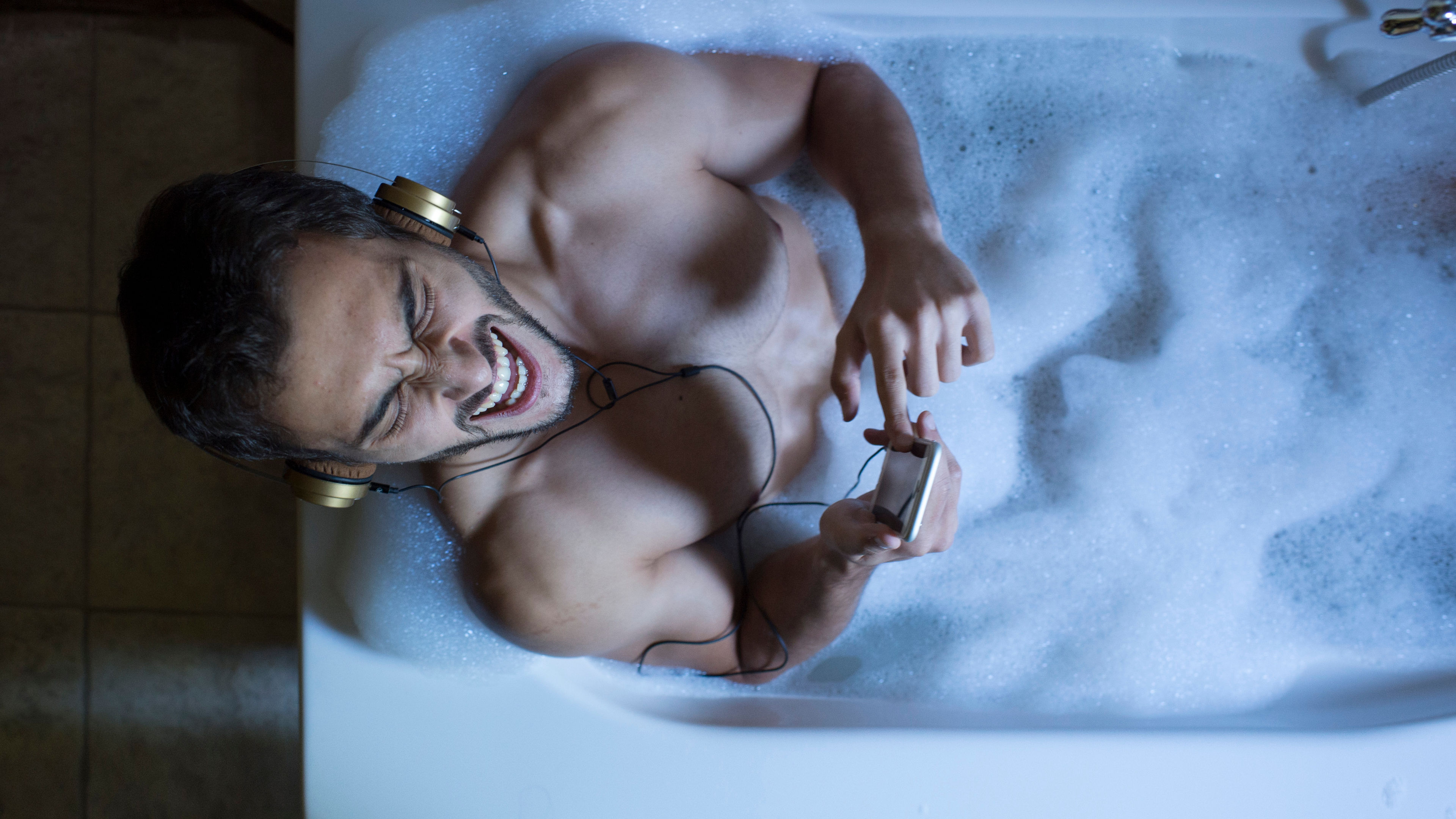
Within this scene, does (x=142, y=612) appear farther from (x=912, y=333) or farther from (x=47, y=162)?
(x=912, y=333)

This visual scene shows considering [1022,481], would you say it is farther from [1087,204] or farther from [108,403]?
[108,403]

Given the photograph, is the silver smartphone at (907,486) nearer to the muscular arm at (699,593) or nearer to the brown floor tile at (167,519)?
the muscular arm at (699,593)

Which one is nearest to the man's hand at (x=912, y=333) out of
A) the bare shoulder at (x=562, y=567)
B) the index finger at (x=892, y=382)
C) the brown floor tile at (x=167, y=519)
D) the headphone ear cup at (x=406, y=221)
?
the index finger at (x=892, y=382)

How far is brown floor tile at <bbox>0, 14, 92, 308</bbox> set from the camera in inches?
47.9

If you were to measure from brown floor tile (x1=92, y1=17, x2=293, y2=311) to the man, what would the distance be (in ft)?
2.10

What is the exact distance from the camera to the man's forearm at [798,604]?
2.56 feet

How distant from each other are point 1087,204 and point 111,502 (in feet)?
4.73

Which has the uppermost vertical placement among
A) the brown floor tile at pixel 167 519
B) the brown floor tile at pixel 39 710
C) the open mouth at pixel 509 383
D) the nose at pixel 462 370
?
the nose at pixel 462 370

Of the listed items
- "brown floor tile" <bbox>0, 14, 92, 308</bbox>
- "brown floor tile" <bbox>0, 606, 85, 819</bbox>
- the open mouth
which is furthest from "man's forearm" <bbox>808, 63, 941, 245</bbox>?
"brown floor tile" <bbox>0, 606, 85, 819</bbox>

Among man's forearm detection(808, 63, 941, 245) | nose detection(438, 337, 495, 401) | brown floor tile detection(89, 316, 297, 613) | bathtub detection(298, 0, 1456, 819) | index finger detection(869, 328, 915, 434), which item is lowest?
brown floor tile detection(89, 316, 297, 613)

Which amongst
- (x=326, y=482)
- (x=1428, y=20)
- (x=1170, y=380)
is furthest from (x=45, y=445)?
(x=1428, y=20)

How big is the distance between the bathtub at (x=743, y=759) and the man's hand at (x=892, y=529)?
218mm

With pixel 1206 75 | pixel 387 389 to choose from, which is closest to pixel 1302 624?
pixel 1206 75

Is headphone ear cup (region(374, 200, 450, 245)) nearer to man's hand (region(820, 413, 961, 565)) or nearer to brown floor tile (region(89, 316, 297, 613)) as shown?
man's hand (region(820, 413, 961, 565))
